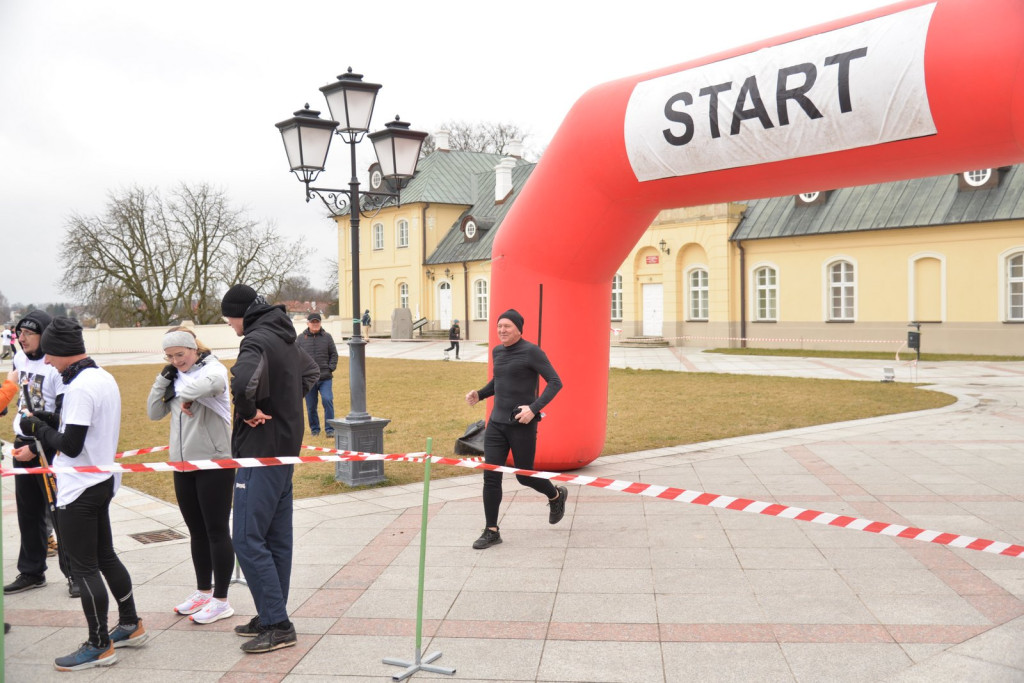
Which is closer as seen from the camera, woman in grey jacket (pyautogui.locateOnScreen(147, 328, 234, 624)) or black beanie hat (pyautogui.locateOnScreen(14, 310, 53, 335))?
woman in grey jacket (pyautogui.locateOnScreen(147, 328, 234, 624))

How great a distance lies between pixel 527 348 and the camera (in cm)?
677

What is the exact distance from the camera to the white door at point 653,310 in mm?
36594

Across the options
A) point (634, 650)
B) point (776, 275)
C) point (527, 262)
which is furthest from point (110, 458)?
point (776, 275)

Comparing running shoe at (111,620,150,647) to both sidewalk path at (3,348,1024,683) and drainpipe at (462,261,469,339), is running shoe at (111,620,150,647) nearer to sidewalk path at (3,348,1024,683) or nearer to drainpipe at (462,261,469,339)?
sidewalk path at (3,348,1024,683)

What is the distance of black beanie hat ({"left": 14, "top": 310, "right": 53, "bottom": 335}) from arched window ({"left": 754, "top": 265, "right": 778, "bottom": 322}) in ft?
101

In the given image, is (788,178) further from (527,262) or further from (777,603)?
(777,603)

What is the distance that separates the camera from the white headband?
191 inches

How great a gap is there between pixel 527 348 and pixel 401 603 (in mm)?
2243

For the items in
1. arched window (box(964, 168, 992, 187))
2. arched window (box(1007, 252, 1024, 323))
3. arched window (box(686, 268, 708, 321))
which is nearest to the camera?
arched window (box(1007, 252, 1024, 323))

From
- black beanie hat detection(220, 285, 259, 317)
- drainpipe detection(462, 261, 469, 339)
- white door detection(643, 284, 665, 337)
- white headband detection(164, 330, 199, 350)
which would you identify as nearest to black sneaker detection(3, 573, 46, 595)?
white headband detection(164, 330, 199, 350)

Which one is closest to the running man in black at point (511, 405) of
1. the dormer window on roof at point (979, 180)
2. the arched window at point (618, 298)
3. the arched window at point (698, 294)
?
the dormer window on roof at point (979, 180)

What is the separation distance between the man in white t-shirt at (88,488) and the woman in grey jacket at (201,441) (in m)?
0.33

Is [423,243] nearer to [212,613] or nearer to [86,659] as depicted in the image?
[212,613]

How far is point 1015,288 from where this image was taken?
27828 millimetres
